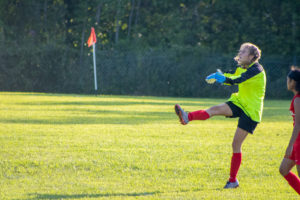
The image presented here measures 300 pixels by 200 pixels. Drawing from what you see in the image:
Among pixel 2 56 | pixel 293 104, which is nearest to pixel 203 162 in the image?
pixel 293 104

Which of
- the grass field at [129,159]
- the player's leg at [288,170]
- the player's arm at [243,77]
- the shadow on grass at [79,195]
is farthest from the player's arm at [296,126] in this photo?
the shadow on grass at [79,195]

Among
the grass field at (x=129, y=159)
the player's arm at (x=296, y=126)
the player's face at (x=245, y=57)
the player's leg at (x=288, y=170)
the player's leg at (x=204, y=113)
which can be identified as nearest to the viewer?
the player's arm at (x=296, y=126)

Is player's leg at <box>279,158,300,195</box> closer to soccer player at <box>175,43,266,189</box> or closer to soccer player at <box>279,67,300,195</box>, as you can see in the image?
soccer player at <box>279,67,300,195</box>

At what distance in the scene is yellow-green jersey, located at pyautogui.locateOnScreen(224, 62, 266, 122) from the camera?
6.52 meters

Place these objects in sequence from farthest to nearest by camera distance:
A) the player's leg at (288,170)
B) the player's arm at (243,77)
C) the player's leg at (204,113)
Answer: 1. the player's leg at (204,113)
2. the player's arm at (243,77)
3. the player's leg at (288,170)

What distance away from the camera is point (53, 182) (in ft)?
21.1

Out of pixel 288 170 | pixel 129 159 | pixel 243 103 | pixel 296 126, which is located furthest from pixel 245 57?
pixel 129 159

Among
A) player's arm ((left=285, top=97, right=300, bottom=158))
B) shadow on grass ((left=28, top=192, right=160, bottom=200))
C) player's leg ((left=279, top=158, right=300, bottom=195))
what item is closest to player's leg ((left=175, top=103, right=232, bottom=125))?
shadow on grass ((left=28, top=192, right=160, bottom=200))

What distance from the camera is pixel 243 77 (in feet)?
21.3

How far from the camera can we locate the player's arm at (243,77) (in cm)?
649

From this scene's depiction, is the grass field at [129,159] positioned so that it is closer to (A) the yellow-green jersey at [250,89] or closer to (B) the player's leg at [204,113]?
(B) the player's leg at [204,113]

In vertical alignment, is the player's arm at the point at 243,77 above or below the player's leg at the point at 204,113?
above

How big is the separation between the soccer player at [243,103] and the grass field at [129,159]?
0.46 meters

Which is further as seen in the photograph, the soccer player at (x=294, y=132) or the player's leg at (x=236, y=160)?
the player's leg at (x=236, y=160)
